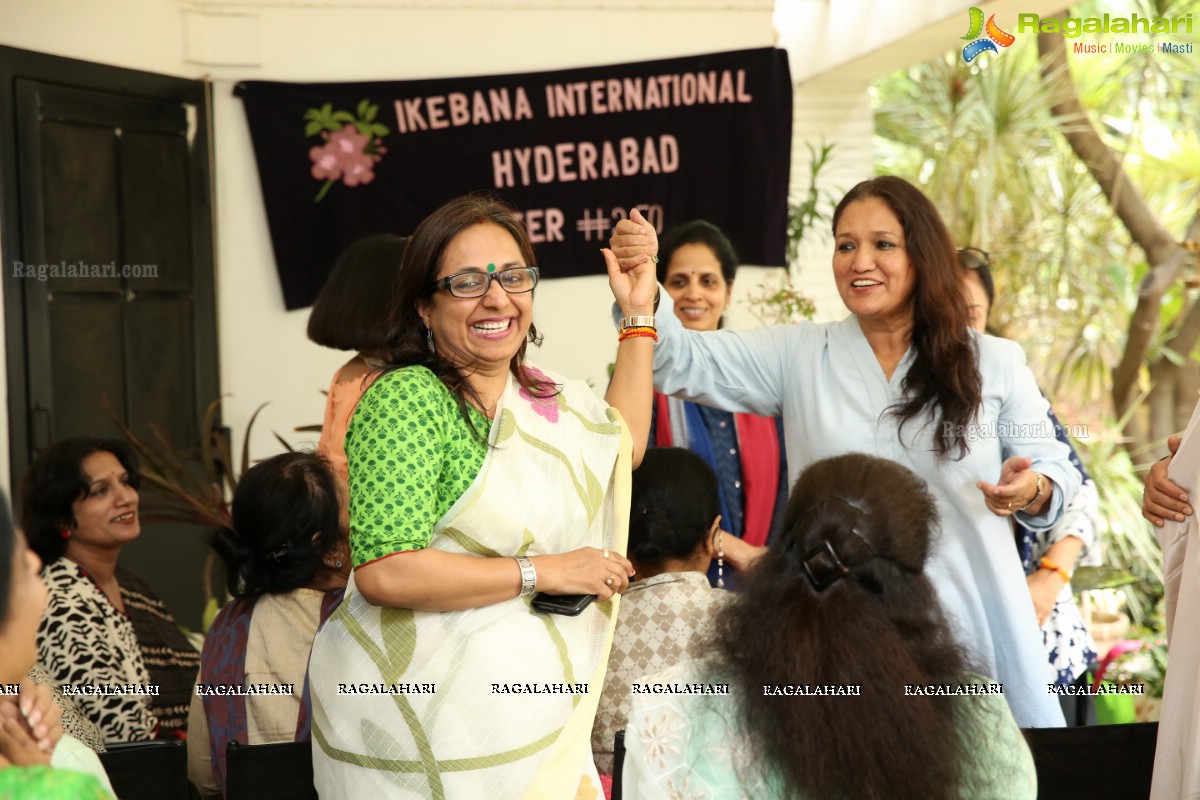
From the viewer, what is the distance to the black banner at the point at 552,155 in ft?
17.0

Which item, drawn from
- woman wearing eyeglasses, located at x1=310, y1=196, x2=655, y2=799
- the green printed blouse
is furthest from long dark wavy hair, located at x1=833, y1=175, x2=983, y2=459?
the green printed blouse

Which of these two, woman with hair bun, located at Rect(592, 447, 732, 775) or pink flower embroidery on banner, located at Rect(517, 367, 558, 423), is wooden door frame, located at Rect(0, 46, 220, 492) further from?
pink flower embroidery on banner, located at Rect(517, 367, 558, 423)

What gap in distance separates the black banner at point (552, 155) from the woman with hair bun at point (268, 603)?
2.87 metres

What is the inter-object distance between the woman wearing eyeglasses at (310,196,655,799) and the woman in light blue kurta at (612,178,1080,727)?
1.64 feet

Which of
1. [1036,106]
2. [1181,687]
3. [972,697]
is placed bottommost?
[1181,687]

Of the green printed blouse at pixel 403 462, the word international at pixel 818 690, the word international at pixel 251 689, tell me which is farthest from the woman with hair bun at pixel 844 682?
the word international at pixel 251 689

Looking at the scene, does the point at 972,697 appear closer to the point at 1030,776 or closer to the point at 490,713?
the point at 1030,776

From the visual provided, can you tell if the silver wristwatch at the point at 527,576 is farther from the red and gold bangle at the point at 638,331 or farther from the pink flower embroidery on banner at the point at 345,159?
the pink flower embroidery on banner at the point at 345,159

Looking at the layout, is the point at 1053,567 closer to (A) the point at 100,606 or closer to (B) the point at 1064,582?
(B) the point at 1064,582

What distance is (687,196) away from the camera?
5.28m

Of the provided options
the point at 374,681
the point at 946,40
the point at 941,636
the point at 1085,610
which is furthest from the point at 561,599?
the point at 946,40

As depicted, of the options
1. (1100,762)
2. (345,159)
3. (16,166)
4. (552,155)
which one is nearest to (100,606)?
(16,166)

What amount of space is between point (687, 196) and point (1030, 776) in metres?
3.99

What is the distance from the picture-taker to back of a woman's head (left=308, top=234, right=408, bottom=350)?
2.85 metres
